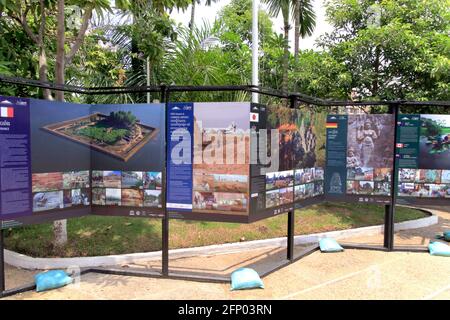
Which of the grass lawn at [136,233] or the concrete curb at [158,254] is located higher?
the grass lawn at [136,233]

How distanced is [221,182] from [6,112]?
3012mm

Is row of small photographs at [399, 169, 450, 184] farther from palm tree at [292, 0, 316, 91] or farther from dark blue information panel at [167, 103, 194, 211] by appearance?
palm tree at [292, 0, 316, 91]

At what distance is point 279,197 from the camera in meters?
6.50

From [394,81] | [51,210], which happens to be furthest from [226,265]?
[394,81]

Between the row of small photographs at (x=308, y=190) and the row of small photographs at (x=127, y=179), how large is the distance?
2.50m

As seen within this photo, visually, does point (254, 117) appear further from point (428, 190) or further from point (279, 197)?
point (428, 190)

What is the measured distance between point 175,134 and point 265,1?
915 centimetres

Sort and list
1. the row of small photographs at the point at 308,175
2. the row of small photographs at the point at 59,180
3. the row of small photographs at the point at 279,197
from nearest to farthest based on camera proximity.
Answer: the row of small photographs at the point at 59,180
the row of small photographs at the point at 279,197
the row of small photographs at the point at 308,175

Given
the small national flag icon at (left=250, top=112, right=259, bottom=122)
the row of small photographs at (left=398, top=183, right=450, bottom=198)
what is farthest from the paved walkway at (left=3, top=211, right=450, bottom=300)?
the small national flag icon at (left=250, top=112, right=259, bottom=122)

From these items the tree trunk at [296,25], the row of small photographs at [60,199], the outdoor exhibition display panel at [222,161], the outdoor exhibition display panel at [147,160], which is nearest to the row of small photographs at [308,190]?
the outdoor exhibition display panel at [147,160]

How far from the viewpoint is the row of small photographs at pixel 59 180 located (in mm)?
5602

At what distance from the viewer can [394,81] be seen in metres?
10.9

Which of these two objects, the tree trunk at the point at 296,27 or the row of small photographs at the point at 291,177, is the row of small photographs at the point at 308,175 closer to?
the row of small photographs at the point at 291,177

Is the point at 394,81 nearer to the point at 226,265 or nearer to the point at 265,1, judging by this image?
the point at 265,1
